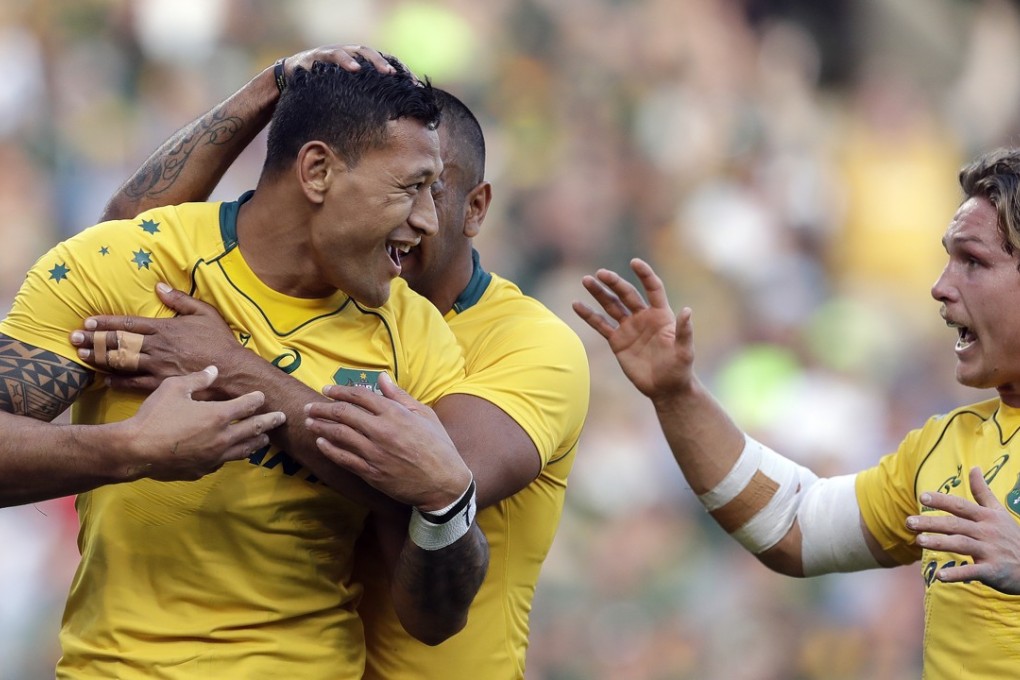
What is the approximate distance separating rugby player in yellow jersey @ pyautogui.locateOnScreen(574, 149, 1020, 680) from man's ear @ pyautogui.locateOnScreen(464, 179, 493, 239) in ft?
1.11

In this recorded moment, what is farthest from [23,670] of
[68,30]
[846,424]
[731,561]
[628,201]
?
[846,424]

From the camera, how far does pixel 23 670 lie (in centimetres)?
571

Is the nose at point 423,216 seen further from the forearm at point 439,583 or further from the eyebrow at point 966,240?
the eyebrow at point 966,240

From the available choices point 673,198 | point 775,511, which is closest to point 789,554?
point 775,511

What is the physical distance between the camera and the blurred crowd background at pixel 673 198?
6496mm

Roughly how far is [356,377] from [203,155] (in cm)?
80

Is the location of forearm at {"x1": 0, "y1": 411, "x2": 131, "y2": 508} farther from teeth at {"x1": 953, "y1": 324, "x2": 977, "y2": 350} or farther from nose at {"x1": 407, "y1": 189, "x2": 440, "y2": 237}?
teeth at {"x1": 953, "y1": 324, "x2": 977, "y2": 350}

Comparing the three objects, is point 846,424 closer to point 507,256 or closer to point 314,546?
point 507,256

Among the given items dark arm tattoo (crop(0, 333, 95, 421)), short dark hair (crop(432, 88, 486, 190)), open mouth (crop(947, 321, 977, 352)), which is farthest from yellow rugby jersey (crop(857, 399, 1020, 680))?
dark arm tattoo (crop(0, 333, 95, 421))

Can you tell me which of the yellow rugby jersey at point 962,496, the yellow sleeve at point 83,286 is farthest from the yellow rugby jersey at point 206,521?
the yellow rugby jersey at point 962,496

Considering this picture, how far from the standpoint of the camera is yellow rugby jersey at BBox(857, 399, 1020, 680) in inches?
111

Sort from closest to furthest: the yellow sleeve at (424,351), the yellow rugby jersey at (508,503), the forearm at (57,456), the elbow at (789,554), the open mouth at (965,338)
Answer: the forearm at (57,456) → the yellow sleeve at (424,351) → the yellow rugby jersey at (508,503) → the open mouth at (965,338) → the elbow at (789,554)

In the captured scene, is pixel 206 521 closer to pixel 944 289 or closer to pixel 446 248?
pixel 446 248

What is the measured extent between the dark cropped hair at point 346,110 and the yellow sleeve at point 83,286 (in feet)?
1.19
